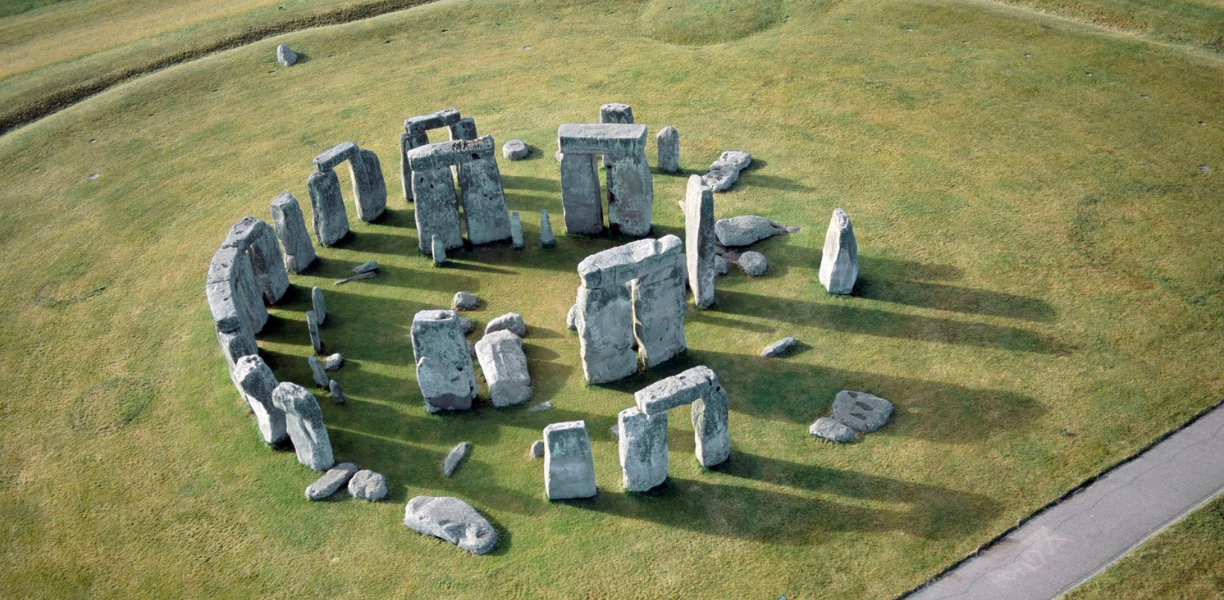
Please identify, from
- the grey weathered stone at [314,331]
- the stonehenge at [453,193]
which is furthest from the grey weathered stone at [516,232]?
the grey weathered stone at [314,331]

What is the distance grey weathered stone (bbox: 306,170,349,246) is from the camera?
20.4m

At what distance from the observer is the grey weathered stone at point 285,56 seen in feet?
98.3

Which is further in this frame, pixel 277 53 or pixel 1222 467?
pixel 277 53

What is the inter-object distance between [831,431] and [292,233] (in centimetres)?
1128

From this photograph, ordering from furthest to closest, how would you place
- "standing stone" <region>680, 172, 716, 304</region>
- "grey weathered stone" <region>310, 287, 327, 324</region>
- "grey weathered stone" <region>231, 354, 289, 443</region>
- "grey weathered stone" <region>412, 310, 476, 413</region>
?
1. "grey weathered stone" <region>310, 287, 327, 324</region>
2. "standing stone" <region>680, 172, 716, 304</region>
3. "grey weathered stone" <region>412, 310, 476, 413</region>
4. "grey weathered stone" <region>231, 354, 289, 443</region>

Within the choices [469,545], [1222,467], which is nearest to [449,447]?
[469,545]

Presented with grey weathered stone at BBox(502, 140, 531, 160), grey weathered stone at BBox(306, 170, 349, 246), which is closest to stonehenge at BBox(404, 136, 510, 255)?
grey weathered stone at BBox(306, 170, 349, 246)

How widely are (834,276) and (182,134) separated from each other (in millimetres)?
18437

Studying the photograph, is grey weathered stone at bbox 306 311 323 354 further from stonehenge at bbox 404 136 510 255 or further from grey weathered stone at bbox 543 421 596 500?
grey weathered stone at bbox 543 421 596 500

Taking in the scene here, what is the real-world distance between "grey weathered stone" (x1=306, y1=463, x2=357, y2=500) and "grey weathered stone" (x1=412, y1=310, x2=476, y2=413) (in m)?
1.73

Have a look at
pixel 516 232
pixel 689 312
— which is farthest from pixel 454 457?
pixel 516 232

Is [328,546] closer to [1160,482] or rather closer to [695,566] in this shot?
[695,566]

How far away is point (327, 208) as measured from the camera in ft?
68.0

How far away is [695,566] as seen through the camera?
1325cm
